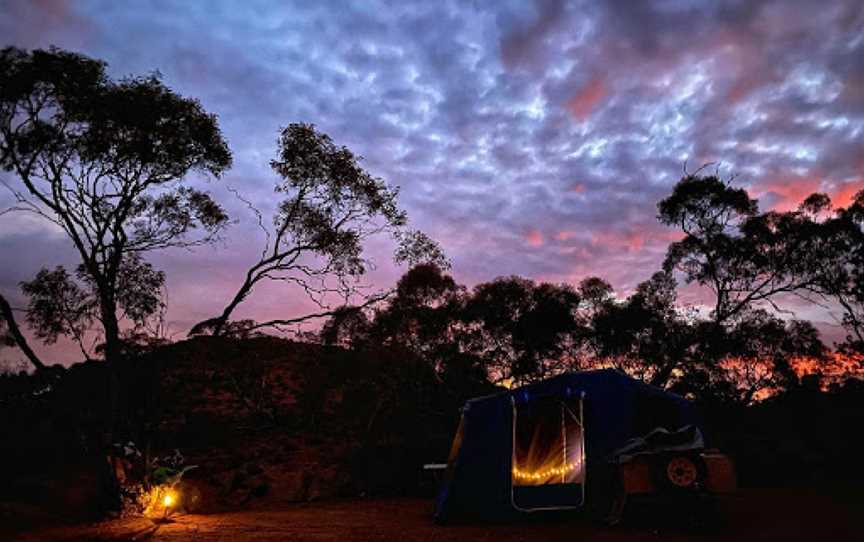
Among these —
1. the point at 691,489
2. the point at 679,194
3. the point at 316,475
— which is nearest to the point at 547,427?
the point at 691,489

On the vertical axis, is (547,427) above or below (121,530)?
above

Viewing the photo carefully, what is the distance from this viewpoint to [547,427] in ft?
33.8

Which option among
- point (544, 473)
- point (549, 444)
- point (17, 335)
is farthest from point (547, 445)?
point (17, 335)

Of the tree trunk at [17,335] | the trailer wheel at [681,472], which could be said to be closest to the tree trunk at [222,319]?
the tree trunk at [17,335]

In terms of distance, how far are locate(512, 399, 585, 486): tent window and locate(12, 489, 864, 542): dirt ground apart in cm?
74

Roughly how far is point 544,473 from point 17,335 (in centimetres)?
1104

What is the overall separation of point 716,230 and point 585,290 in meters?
6.28

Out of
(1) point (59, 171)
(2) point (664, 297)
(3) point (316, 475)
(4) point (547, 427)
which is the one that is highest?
(1) point (59, 171)

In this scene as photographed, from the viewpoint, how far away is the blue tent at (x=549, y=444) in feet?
32.1

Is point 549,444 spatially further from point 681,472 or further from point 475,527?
point 681,472

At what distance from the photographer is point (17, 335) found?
38.4 ft

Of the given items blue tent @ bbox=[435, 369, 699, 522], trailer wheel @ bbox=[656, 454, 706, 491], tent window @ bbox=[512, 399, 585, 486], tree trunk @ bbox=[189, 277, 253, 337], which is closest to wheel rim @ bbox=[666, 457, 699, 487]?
trailer wheel @ bbox=[656, 454, 706, 491]

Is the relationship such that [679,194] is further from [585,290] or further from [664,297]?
[585,290]

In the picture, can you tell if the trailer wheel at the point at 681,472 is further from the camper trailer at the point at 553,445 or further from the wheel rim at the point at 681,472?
the camper trailer at the point at 553,445
